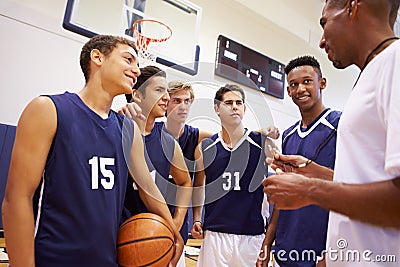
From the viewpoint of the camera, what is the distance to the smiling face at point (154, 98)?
6.52ft

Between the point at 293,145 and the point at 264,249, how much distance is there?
712 millimetres

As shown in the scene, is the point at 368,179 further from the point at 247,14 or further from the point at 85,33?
the point at 247,14

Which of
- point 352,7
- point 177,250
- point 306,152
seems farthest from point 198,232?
point 352,7

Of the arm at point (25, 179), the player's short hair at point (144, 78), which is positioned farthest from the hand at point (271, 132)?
the arm at point (25, 179)

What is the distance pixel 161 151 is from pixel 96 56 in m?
0.69

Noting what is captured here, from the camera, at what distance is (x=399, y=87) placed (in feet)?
2.40

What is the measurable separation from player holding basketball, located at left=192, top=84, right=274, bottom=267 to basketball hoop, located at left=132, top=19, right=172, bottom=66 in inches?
94.2

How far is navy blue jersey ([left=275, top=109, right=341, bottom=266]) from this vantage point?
5.42 feet

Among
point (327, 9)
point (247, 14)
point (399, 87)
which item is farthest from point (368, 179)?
point (247, 14)

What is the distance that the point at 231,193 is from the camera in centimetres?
217

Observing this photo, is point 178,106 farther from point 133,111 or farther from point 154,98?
point 133,111

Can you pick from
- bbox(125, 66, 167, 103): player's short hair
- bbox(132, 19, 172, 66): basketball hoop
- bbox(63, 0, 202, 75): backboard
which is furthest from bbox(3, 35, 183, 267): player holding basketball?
bbox(63, 0, 202, 75): backboard

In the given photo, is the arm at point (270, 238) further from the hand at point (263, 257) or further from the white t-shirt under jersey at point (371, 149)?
the white t-shirt under jersey at point (371, 149)
